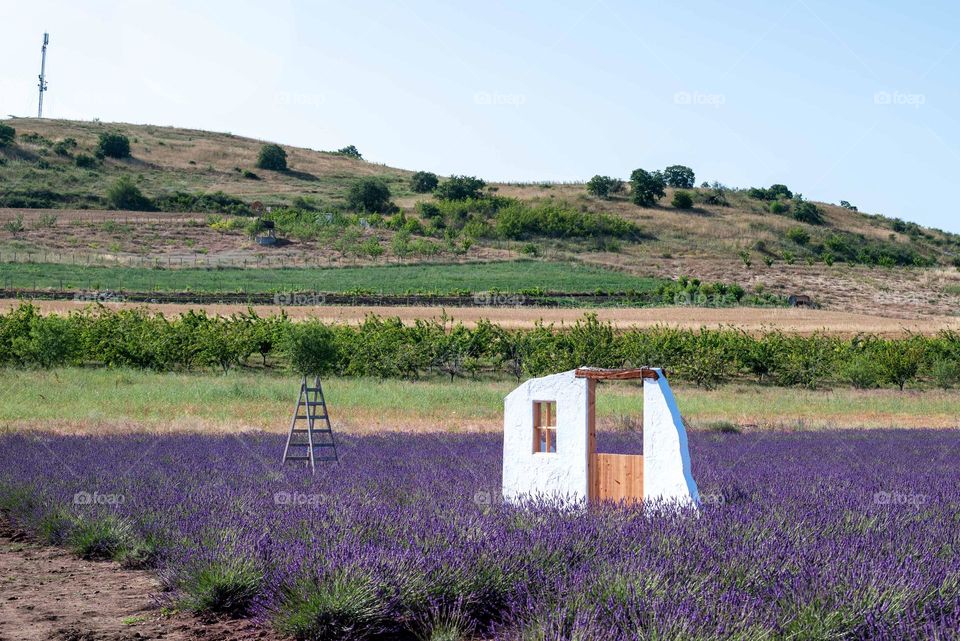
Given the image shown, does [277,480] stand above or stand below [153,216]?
below

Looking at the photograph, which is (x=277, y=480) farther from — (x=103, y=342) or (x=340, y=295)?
(x=340, y=295)

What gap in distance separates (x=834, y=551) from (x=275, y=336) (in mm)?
32377

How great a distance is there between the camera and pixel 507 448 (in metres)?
10.2

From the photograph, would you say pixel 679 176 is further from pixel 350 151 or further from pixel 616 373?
pixel 616 373

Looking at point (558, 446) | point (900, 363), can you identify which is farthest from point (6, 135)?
point (558, 446)

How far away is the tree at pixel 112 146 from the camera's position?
367 feet

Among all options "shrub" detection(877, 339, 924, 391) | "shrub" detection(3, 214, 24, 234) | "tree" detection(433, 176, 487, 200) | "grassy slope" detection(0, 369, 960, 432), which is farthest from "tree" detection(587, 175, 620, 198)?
"grassy slope" detection(0, 369, 960, 432)

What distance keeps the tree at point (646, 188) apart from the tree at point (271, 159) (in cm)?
4227

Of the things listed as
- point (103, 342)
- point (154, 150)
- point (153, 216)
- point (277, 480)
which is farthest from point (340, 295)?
point (154, 150)

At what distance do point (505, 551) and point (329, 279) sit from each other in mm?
56555

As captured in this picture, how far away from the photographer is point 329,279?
61.9 m

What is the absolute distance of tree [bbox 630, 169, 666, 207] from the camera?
105 metres

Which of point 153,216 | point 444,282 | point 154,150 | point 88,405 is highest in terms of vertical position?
point 154,150

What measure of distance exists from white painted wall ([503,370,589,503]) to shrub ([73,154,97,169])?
4175 inches
